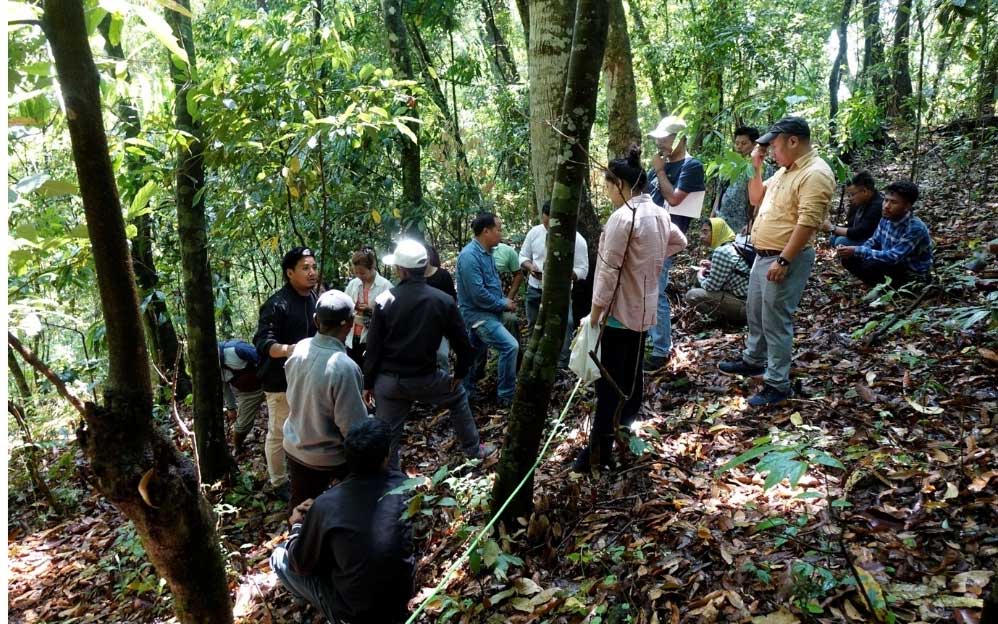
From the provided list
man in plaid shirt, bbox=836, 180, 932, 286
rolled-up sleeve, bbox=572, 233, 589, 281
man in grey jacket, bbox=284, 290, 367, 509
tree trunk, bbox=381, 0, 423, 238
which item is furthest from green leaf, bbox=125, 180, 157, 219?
man in plaid shirt, bbox=836, 180, 932, 286

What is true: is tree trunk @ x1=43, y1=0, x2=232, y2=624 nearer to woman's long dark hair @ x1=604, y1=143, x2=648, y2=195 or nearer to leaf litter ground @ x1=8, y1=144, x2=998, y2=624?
leaf litter ground @ x1=8, y1=144, x2=998, y2=624

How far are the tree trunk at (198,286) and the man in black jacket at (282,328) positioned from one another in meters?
0.71

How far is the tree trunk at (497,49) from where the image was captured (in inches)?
545

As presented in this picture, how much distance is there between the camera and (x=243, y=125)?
5.04 metres

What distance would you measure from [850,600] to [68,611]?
589cm

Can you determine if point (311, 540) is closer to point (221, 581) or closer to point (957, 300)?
point (221, 581)

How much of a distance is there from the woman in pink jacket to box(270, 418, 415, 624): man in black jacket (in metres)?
1.57

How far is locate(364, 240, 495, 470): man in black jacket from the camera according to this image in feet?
16.3

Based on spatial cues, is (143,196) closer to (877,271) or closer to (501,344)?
(501,344)

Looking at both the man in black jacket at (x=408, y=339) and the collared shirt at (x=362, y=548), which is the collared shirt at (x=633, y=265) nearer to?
the man in black jacket at (x=408, y=339)

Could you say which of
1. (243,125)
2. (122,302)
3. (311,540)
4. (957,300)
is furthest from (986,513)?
(243,125)

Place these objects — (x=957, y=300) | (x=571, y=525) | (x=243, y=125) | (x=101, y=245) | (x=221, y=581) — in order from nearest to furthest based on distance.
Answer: (x=101, y=245)
(x=221, y=581)
(x=571, y=525)
(x=243, y=125)
(x=957, y=300)

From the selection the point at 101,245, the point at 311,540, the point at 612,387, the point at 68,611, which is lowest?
the point at 68,611

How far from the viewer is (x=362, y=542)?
10.3 feet
